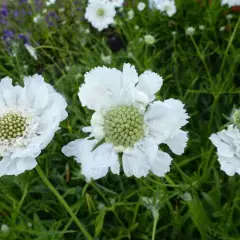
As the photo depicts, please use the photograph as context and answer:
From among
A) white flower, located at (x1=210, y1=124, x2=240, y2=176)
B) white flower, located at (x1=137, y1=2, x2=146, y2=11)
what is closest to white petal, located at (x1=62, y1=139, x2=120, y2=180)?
white flower, located at (x1=210, y1=124, x2=240, y2=176)

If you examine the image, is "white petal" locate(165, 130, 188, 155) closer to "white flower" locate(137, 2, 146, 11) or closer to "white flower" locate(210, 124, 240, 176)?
"white flower" locate(210, 124, 240, 176)

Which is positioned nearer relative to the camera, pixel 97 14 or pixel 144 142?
pixel 144 142

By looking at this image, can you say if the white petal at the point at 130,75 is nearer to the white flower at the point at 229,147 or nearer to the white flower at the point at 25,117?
the white flower at the point at 25,117

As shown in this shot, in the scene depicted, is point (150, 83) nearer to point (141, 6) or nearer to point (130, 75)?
A: point (130, 75)

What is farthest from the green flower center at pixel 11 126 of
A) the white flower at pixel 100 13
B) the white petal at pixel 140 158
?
the white flower at pixel 100 13

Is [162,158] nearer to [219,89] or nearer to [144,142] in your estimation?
[144,142]

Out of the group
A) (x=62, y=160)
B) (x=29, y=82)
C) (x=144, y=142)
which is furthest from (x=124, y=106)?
(x=62, y=160)
